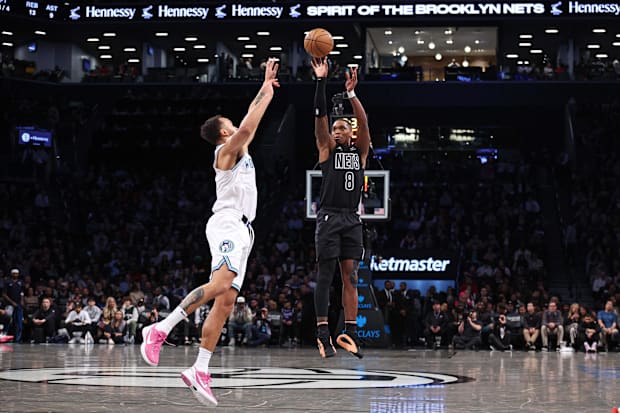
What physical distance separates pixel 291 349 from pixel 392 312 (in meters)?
2.96

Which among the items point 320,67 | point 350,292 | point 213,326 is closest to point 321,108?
point 320,67

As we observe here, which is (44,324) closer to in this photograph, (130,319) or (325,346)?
(130,319)

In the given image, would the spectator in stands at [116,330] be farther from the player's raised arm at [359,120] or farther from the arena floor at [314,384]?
the player's raised arm at [359,120]

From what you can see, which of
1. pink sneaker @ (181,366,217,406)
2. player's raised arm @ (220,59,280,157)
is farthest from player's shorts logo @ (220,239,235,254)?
pink sneaker @ (181,366,217,406)

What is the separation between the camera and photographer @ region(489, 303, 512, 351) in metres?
20.4

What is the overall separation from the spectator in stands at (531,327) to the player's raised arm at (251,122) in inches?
554

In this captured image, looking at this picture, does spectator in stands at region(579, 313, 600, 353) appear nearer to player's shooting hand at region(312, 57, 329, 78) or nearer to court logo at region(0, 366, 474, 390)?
court logo at region(0, 366, 474, 390)

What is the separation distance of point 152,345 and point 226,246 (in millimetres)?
915

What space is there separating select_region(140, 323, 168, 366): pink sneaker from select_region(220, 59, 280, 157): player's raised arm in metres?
1.43

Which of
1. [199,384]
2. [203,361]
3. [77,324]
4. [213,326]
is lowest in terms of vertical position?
[77,324]

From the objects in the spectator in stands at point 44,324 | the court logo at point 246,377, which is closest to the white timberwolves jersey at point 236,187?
the court logo at point 246,377

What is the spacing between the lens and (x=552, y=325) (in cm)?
2050

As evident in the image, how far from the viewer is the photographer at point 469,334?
20375 millimetres

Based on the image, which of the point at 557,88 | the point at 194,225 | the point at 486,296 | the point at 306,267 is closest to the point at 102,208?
the point at 194,225
